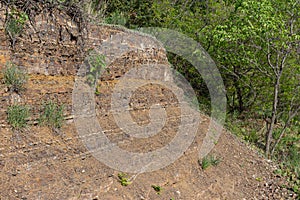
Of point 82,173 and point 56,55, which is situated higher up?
point 56,55

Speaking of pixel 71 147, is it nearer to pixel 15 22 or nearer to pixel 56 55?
pixel 56 55

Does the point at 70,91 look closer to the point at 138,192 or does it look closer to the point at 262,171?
the point at 138,192

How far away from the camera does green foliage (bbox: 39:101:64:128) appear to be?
14.3ft

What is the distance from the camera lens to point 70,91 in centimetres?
492

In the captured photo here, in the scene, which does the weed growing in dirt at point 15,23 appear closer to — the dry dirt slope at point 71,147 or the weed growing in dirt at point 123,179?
the dry dirt slope at point 71,147

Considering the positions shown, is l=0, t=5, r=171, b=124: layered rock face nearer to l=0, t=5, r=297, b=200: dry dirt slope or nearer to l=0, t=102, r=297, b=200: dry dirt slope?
l=0, t=5, r=297, b=200: dry dirt slope

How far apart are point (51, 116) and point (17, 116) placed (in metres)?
0.48

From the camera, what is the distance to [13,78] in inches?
165

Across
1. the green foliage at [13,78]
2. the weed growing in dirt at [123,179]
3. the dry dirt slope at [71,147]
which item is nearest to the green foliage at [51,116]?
the dry dirt slope at [71,147]

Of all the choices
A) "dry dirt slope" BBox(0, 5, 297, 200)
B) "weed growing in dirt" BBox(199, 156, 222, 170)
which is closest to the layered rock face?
"dry dirt slope" BBox(0, 5, 297, 200)

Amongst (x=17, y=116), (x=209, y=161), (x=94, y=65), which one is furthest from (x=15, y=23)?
(x=209, y=161)

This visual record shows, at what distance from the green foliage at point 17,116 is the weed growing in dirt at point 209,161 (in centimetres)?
314

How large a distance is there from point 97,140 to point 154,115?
1.71 meters

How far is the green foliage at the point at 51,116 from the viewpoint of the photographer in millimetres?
4367
